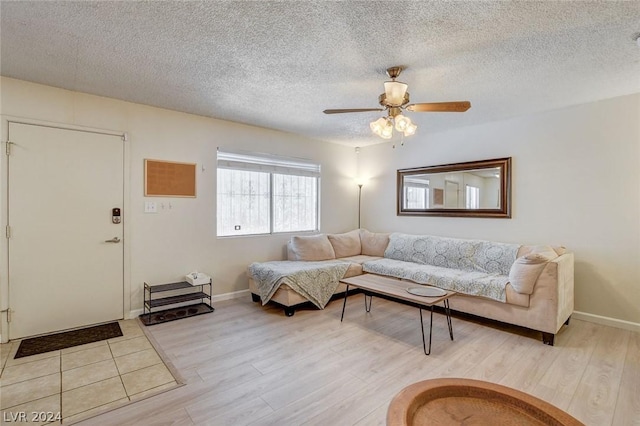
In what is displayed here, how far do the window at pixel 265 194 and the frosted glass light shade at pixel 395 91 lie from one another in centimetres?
246

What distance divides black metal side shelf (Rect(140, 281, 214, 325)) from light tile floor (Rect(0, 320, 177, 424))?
58 cm

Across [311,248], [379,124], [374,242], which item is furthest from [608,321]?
[311,248]

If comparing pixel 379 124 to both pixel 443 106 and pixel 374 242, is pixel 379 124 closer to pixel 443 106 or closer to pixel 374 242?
pixel 443 106

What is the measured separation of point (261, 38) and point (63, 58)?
5.62 ft

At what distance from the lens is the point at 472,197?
4.35 m

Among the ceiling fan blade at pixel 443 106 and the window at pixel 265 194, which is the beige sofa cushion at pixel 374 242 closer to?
the window at pixel 265 194

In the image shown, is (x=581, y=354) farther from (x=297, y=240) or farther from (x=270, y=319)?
(x=297, y=240)

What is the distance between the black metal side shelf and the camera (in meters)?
3.46

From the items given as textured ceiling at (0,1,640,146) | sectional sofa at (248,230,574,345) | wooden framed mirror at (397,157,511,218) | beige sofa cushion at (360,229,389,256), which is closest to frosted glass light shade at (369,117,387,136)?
textured ceiling at (0,1,640,146)

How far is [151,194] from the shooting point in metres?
3.65

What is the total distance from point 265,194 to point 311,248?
110cm

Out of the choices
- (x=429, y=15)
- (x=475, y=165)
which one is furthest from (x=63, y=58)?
(x=475, y=165)

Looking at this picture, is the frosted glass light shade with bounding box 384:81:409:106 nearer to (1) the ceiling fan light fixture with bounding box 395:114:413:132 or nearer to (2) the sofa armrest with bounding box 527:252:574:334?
(1) the ceiling fan light fixture with bounding box 395:114:413:132

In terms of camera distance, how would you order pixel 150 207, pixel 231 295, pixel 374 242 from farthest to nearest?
pixel 374 242 → pixel 231 295 → pixel 150 207
